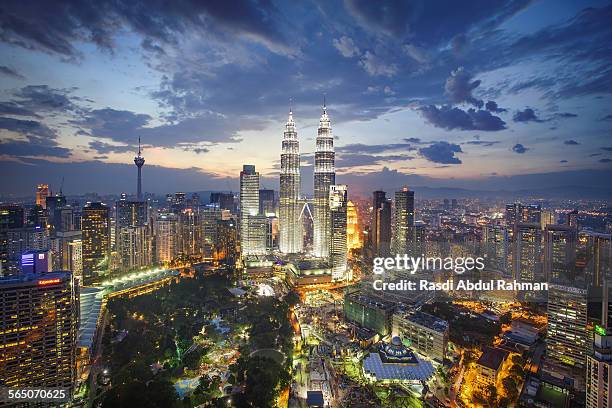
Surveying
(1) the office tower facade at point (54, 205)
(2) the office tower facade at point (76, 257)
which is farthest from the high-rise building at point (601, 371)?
(1) the office tower facade at point (54, 205)

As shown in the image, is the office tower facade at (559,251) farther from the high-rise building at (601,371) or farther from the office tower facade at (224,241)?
the office tower facade at (224,241)

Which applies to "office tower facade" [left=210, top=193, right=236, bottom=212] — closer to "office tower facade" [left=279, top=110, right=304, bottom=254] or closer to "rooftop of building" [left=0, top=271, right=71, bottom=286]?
"office tower facade" [left=279, top=110, right=304, bottom=254]

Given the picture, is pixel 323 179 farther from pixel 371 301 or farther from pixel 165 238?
pixel 165 238

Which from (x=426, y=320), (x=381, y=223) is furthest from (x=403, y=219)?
(x=426, y=320)

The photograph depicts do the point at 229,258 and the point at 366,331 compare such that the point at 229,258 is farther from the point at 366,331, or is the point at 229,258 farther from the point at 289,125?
the point at 366,331

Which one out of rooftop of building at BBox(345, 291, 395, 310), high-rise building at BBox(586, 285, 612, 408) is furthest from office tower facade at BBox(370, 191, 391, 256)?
high-rise building at BBox(586, 285, 612, 408)

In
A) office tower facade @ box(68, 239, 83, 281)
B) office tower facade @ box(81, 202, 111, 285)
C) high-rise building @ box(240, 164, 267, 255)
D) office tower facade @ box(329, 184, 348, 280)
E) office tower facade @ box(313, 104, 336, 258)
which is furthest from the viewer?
high-rise building @ box(240, 164, 267, 255)
